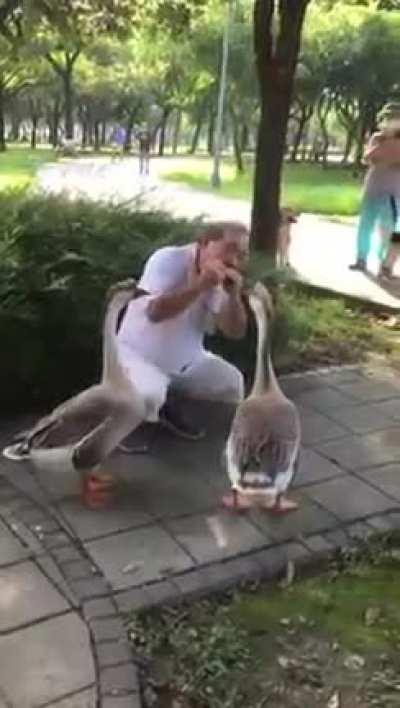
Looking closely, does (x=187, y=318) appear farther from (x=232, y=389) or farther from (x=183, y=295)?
(x=232, y=389)

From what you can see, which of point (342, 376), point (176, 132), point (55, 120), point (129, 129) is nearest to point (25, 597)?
point (342, 376)

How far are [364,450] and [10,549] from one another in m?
1.78

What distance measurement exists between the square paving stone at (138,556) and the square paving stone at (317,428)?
4.01 feet

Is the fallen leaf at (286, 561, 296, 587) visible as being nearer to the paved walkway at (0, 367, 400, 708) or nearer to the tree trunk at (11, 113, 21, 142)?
the paved walkway at (0, 367, 400, 708)

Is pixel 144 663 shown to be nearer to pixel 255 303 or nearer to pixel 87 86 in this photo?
pixel 255 303

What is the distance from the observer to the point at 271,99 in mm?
A: 6535

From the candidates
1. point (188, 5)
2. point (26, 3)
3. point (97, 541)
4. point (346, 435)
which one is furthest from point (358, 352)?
point (26, 3)

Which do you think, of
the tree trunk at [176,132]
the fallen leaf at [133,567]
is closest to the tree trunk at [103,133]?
the tree trunk at [176,132]

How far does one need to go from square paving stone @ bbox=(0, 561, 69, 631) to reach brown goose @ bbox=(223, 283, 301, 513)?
82 cm

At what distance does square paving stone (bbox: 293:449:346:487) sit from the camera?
4.13m

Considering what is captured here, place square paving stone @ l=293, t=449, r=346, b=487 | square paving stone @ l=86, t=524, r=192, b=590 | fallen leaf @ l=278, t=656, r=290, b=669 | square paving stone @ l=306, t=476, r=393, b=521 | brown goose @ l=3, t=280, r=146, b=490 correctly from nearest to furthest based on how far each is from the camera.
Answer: fallen leaf @ l=278, t=656, r=290, b=669, square paving stone @ l=86, t=524, r=192, b=590, brown goose @ l=3, t=280, r=146, b=490, square paving stone @ l=306, t=476, r=393, b=521, square paving stone @ l=293, t=449, r=346, b=487

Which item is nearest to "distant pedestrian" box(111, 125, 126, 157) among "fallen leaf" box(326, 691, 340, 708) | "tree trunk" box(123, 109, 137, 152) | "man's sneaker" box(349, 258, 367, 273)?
"tree trunk" box(123, 109, 137, 152)

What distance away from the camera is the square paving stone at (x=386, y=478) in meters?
4.07

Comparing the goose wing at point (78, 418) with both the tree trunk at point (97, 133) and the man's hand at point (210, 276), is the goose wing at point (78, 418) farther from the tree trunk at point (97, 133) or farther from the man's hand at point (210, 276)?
the tree trunk at point (97, 133)
